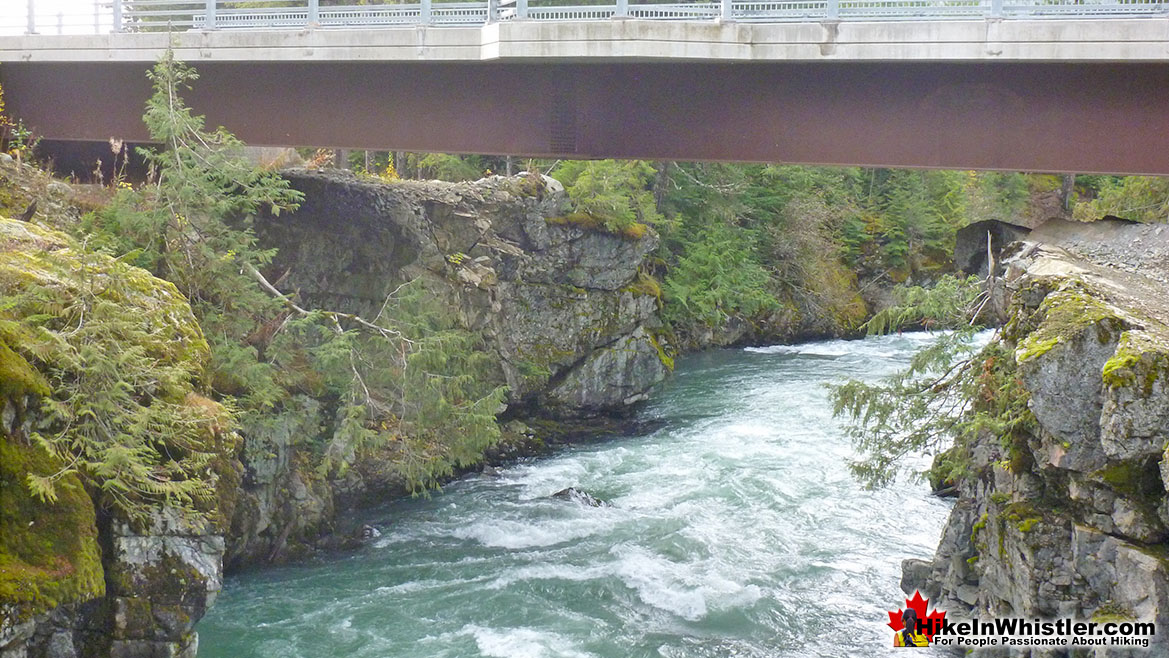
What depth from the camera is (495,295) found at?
22891 millimetres

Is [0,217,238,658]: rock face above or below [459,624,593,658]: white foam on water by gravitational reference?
above

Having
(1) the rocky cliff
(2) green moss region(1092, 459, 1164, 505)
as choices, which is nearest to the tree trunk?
(1) the rocky cliff

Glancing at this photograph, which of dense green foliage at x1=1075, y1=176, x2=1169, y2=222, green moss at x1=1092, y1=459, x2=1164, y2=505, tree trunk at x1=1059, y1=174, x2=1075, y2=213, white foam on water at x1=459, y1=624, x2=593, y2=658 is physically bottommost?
white foam on water at x1=459, y1=624, x2=593, y2=658

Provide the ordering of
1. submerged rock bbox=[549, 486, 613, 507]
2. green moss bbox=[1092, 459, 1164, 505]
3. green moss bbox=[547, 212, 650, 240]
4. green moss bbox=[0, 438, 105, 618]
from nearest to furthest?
green moss bbox=[0, 438, 105, 618], green moss bbox=[1092, 459, 1164, 505], submerged rock bbox=[549, 486, 613, 507], green moss bbox=[547, 212, 650, 240]

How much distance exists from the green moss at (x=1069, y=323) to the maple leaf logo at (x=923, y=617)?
4236mm

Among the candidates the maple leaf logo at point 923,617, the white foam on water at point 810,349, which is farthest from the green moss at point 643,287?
the maple leaf logo at point 923,617

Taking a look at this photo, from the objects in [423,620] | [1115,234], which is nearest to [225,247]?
[423,620]

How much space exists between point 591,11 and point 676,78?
5.66 ft

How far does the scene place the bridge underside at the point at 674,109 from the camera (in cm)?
1409

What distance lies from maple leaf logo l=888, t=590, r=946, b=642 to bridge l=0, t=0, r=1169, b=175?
20.4 ft

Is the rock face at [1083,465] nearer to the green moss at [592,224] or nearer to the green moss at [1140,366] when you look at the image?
the green moss at [1140,366]

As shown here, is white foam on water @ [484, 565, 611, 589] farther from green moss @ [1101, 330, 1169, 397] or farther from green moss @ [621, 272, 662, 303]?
green moss @ [621, 272, 662, 303]

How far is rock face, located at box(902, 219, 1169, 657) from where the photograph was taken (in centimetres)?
1041

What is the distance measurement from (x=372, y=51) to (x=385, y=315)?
471cm
